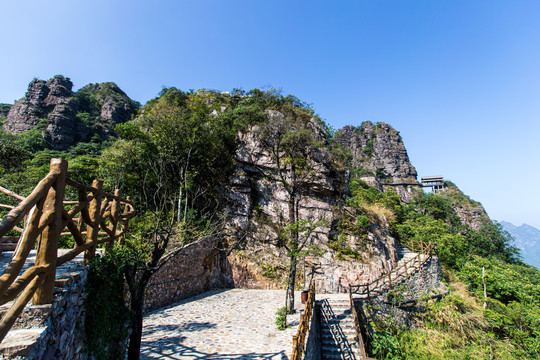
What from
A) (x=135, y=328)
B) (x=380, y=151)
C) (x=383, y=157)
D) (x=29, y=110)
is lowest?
(x=135, y=328)

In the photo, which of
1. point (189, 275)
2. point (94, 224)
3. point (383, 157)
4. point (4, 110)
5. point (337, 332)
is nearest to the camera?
point (94, 224)

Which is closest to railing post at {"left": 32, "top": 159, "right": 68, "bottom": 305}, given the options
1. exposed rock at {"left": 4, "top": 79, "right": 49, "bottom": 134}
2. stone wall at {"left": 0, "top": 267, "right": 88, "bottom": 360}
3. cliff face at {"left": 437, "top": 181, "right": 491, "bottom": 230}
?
stone wall at {"left": 0, "top": 267, "right": 88, "bottom": 360}

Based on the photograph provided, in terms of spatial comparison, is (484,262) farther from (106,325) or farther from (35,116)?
(35,116)

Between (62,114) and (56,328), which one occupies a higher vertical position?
(62,114)

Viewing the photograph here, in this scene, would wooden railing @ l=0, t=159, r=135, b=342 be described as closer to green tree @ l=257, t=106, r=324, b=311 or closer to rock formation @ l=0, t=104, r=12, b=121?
green tree @ l=257, t=106, r=324, b=311

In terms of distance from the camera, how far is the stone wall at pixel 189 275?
943cm

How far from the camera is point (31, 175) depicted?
13.9 m

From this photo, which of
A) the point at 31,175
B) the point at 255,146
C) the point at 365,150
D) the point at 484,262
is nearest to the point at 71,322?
the point at 255,146

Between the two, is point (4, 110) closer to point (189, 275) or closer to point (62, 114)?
point (62, 114)

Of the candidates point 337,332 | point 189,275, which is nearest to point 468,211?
point 337,332

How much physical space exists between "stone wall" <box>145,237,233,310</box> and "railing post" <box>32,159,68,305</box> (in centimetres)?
763

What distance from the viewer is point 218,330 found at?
7.32 metres

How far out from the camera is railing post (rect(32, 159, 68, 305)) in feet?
7.38

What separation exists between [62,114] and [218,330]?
3875 centimetres
